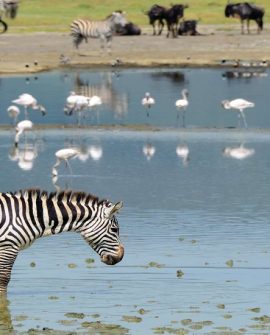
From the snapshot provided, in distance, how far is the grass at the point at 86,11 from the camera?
64.7 meters

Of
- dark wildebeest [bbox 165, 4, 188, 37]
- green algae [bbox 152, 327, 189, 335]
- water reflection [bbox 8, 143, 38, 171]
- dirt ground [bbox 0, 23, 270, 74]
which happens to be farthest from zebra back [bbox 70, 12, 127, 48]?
green algae [bbox 152, 327, 189, 335]

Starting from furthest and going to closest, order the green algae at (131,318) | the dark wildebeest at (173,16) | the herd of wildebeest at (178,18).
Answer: the dark wildebeest at (173,16), the herd of wildebeest at (178,18), the green algae at (131,318)

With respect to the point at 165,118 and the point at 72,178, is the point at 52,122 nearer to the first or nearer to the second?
the point at 165,118

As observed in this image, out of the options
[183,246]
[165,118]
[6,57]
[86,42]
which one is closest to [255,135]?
[165,118]

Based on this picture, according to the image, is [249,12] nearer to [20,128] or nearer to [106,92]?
[106,92]

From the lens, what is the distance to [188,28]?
2200 inches

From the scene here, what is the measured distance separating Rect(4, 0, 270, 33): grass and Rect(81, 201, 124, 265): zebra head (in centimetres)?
4897

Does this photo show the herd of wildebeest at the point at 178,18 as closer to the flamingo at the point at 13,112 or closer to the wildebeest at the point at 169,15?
the wildebeest at the point at 169,15

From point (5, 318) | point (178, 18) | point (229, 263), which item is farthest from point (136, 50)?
point (5, 318)

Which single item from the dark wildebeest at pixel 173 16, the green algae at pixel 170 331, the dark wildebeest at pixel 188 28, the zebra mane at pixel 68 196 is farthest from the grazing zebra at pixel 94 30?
the green algae at pixel 170 331

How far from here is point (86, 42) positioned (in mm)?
53781

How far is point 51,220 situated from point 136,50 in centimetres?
3809

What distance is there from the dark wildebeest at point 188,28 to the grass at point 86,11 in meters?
6.81

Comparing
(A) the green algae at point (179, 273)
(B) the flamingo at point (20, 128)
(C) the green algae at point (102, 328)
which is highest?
(C) the green algae at point (102, 328)
